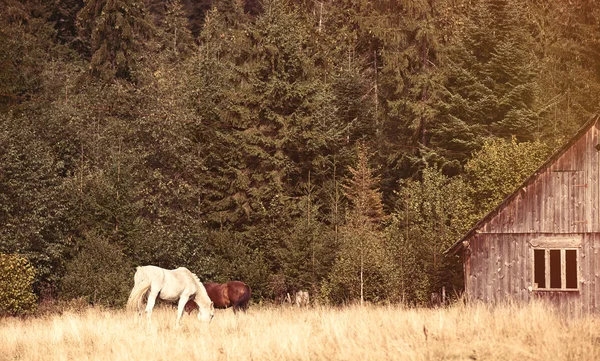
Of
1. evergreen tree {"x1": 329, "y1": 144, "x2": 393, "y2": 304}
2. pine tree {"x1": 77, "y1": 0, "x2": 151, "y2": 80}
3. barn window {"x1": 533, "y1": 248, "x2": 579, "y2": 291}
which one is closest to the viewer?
barn window {"x1": 533, "y1": 248, "x2": 579, "y2": 291}

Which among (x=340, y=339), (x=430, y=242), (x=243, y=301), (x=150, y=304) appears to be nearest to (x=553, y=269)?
(x=430, y=242)

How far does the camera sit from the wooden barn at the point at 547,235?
30.3m

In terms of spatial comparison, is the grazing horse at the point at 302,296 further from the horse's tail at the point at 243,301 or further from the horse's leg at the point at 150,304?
the horse's leg at the point at 150,304

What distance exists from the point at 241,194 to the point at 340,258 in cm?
1090

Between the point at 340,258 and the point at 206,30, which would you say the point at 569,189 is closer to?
the point at 340,258

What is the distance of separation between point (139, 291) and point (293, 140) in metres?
24.7

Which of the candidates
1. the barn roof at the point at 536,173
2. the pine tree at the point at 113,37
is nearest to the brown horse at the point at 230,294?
the barn roof at the point at 536,173

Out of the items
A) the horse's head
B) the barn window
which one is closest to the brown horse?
the horse's head

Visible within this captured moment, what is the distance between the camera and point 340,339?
16.9 metres

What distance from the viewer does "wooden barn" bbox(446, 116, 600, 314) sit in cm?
3028

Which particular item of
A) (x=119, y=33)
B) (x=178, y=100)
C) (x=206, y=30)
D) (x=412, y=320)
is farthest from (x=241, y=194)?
(x=412, y=320)

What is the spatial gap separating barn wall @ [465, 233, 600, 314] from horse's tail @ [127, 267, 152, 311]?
12.0 meters

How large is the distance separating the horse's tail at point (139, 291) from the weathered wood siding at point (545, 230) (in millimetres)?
11978

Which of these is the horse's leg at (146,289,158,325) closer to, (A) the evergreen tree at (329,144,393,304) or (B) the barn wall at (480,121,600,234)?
(A) the evergreen tree at (329,144,393,304)
